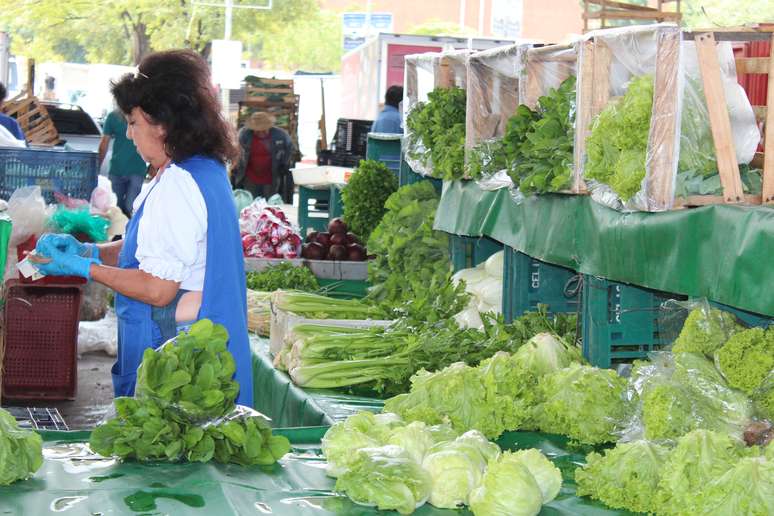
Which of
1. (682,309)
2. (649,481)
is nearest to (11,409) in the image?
(682,309)

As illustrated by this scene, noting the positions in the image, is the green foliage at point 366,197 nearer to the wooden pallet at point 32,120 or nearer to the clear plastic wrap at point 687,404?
the clear plastic wrap at point 687,404

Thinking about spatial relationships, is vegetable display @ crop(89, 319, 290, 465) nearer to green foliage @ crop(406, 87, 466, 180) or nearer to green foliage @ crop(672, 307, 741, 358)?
green foliage @ crop(672, 307, 741, 358)

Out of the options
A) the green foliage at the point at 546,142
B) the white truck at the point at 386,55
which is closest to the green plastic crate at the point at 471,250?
the green foliage at the point at 546,142

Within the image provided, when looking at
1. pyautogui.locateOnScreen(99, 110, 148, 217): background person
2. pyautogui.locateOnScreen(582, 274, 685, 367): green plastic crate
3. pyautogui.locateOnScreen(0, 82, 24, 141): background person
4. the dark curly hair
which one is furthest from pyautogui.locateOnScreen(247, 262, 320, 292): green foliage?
pyautogui.locateOnScreen(99, 110, 148, 217): background person

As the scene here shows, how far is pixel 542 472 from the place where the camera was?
3.18 meters

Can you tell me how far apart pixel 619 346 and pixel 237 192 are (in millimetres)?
8474

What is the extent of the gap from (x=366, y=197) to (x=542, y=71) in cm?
375

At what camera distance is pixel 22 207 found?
22.9ft

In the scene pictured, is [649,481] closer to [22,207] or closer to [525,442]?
[525,442]

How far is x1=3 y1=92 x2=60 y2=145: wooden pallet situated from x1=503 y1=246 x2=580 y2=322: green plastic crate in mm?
11680

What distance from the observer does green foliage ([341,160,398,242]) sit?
9.28m

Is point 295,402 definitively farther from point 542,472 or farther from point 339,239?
point 339,239

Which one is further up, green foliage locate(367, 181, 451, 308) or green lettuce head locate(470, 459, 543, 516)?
green foliage locate(367, 181, 451, 308)

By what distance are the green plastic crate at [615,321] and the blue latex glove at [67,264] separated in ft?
7.09
